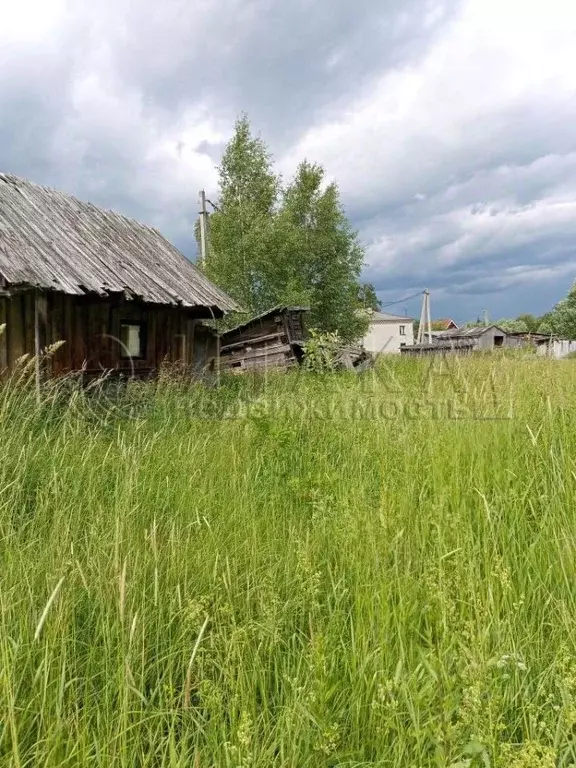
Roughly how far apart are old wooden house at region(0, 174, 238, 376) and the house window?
0.08 ft

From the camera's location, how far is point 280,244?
21.5m

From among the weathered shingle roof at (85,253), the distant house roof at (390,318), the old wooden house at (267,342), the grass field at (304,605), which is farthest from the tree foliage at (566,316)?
the grass field at (304,605)

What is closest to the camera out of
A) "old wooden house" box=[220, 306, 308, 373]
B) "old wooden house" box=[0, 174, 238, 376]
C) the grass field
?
the grass field

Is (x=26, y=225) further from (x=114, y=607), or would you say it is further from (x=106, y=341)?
(x=114, y=607)

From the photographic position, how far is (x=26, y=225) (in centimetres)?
788

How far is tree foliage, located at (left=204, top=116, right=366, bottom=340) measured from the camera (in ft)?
70.0

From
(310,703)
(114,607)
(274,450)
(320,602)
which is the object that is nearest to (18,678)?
(114,607)

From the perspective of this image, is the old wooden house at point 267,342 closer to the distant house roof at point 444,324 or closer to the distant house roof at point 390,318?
the distant house roof at point 390,318

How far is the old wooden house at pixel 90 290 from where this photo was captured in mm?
7102

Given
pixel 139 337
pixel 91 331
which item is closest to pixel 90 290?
pixel 91 331

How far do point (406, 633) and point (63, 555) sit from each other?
1380mm

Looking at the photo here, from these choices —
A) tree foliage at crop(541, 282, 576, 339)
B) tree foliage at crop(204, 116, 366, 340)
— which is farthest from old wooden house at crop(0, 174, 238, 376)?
tree foliage at crop(541, 282, 576, 339)

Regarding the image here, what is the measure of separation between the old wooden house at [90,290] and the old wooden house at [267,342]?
11.2ft

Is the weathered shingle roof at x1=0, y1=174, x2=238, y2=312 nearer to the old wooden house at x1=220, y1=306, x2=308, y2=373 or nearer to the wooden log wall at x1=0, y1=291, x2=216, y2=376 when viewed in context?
the wooden log wall at x1=0, y1=291, x2=216, y2=376
